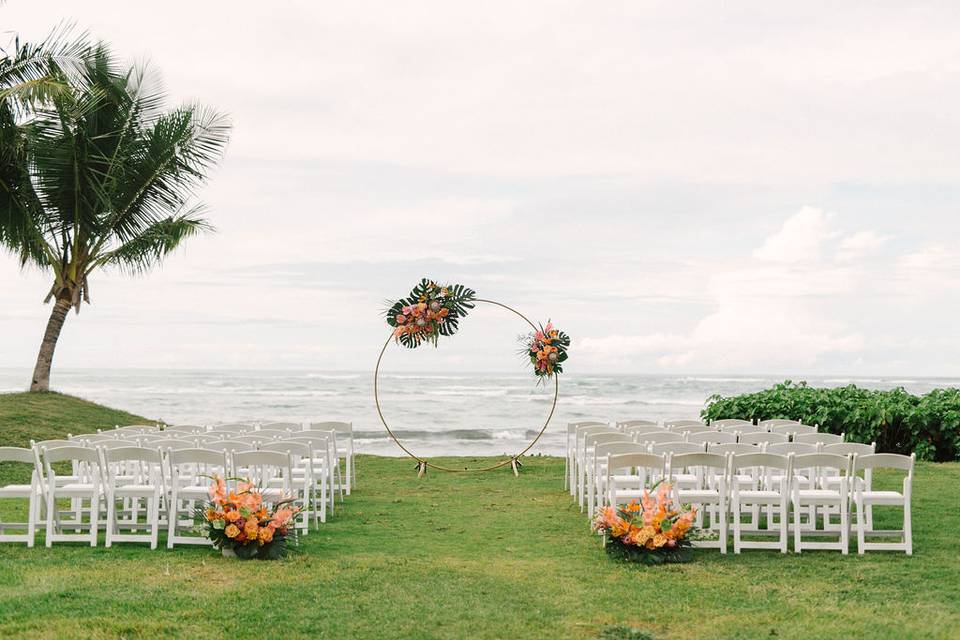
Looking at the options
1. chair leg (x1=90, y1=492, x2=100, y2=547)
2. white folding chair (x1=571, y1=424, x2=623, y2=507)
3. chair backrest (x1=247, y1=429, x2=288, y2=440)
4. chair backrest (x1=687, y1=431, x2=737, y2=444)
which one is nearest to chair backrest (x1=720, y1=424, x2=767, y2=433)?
chair backrest (x1=687, y1=431, x2=737, y2=444)

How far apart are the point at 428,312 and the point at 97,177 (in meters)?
9.88

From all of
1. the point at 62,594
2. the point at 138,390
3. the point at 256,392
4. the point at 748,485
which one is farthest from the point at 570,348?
the point at 138,390

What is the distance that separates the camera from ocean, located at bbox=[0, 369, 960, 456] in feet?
87.1

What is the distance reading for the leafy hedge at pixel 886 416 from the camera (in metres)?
15.4

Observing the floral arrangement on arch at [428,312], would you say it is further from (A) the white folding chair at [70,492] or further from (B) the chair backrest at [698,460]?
(B) the chair backrest at [698,460]

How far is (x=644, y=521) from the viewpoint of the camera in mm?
Result: 7801

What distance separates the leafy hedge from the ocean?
20.5 feet

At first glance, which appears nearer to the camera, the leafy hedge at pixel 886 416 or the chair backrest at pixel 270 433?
the chair backrest at pixel 270 433

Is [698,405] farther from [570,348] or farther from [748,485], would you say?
[748,485]

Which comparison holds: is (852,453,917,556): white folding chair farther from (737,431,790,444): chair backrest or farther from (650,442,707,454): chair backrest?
(737,431,790,444): chair backrest

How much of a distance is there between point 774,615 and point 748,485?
4.09 meters

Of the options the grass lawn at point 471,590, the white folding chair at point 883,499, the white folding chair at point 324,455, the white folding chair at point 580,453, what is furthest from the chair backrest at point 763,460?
the white folding chair at point 324,455

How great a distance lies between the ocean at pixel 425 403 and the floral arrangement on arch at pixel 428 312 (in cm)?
733

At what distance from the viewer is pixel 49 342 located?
69.5 feet
